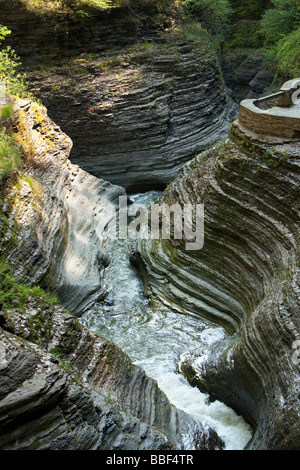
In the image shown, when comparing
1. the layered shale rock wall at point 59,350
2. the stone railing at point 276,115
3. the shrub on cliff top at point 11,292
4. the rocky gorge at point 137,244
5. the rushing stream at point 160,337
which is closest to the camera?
the layered shale rock wall at point 59,350

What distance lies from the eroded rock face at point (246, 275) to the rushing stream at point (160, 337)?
24 centimetres

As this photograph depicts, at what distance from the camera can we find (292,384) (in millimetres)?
5648

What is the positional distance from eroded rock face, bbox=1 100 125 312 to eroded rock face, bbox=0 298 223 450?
1.70m

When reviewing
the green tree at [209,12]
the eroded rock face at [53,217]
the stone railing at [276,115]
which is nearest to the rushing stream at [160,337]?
the eroded rock face at [53,217]

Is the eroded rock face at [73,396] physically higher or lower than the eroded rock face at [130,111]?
lower

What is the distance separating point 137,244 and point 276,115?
16.3 feet

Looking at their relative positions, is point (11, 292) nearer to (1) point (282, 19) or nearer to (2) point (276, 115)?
(2) point (276, 115)

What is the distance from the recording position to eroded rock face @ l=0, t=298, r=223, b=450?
439cm

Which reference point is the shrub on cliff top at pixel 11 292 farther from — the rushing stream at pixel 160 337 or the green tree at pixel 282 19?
the green tree at pixel 282 19

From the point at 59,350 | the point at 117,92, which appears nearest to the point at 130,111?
the point at 117,92

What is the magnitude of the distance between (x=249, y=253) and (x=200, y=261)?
142 cm

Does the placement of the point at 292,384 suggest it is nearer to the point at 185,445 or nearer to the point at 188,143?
the point at 185,445

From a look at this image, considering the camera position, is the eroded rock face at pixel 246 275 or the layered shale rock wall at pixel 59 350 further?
the eroded rock face at pixel 246 275

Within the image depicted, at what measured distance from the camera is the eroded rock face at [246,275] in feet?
20.1
